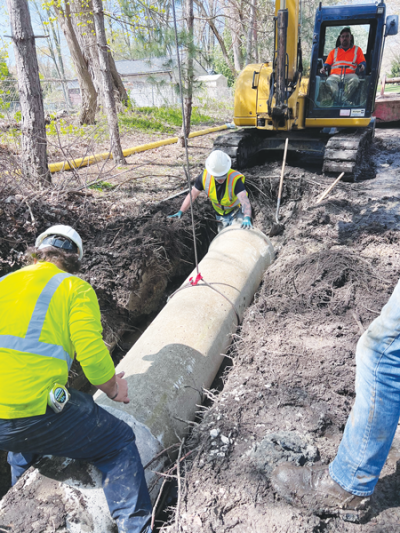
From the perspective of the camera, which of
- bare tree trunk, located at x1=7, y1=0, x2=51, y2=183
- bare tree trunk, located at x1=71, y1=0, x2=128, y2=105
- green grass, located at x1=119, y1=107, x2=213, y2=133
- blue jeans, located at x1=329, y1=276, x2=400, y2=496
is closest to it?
blue jeans, located at x1=329, y1=276, x2=400, y2=496

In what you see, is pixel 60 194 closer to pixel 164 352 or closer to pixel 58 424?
pixel 164 352

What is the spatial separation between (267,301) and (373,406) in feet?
7.75

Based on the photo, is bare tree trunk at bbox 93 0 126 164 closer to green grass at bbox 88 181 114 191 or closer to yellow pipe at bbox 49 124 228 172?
yellow pipe at bbox 49 124 228 172

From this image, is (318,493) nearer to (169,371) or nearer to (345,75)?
(169,371)

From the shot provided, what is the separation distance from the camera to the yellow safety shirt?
6.53ft

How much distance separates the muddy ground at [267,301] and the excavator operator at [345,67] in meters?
1.66

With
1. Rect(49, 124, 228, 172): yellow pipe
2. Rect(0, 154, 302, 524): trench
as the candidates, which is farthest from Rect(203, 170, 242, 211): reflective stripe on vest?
Rect(49, 124, 228, 172): yellow pipe

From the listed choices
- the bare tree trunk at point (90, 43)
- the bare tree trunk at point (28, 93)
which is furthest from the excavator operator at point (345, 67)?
the bare tree trunk at point (90, 43)

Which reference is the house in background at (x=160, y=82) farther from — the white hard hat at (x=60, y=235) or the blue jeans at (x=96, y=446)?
the blue jeans at (x=96, y=446)

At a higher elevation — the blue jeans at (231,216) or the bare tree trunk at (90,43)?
the bare tree trunk at (90,43)

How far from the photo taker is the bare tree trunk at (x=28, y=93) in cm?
562

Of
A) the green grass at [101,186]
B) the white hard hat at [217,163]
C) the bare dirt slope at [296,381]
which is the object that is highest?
the white hard hat at [217,163]

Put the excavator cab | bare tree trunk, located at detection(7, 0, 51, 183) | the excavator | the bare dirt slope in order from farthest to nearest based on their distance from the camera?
the excavator cab → the excavator → bare tree trunk, located at detection(7, 0, 51, 183) → the bare dirt slope

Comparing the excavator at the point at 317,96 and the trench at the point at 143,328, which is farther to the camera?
the excavator at the point at 317,96
